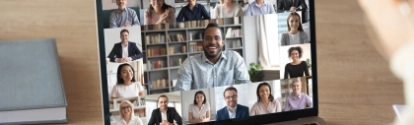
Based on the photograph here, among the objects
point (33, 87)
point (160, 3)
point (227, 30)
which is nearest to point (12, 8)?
point (33, 87)

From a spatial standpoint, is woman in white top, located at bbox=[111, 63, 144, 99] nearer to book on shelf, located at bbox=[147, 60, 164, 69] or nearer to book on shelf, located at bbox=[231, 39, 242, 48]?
book on shelf, located at bbox=[147, 60, 164, 69]

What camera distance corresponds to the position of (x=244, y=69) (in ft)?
3.38

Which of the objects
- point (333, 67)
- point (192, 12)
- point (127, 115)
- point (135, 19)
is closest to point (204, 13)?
point (192, 12)

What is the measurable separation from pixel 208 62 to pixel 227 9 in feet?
0.35

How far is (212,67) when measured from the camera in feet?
3.32

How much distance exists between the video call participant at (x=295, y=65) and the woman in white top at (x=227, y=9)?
0.14m

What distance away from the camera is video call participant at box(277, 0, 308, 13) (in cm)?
105

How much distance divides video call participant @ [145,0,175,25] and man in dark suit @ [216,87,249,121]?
181mm

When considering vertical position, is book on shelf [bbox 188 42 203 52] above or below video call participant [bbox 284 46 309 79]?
above

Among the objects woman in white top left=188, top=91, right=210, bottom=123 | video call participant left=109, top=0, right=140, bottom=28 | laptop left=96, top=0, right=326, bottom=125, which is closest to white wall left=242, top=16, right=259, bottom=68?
laptop left=96, top=0, right=326, bottom=125

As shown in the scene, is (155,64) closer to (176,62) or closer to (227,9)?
(176,62)

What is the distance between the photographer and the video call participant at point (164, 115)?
98 cm

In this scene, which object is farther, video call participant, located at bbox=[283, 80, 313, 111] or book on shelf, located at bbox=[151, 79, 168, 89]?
video call participant, located at bbox=[283, 80, 313, 111]

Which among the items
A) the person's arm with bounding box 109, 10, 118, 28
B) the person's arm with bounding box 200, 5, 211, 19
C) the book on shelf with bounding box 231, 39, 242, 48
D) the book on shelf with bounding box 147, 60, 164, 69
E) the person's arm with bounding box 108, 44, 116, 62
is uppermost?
the person's arm with bounding box 200, 5, 211, 19
